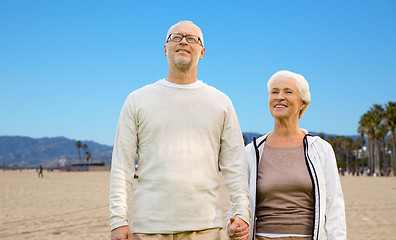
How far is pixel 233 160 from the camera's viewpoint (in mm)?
2992

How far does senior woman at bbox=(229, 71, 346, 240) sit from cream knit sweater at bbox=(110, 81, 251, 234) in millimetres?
162

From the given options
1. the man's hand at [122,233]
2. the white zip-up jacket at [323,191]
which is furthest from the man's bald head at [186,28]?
the man's hand at [122,233]

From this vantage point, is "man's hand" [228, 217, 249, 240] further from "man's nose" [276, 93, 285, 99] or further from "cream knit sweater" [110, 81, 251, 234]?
"man's nose" [276, 93, 285, 99]

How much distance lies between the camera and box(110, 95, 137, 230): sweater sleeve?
273cm

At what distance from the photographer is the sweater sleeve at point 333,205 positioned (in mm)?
2857

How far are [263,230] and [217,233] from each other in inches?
13.5

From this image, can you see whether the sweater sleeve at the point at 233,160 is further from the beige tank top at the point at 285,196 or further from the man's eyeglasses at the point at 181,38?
the man's eyeglasses at the point at 181,38

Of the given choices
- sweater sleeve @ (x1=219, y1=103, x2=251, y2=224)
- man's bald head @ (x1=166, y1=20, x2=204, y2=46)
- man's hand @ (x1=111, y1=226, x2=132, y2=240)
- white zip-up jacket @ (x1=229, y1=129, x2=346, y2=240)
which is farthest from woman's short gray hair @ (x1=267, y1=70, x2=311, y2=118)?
man's hand @ (x1=111, y1=226, x2=132, y2=240)

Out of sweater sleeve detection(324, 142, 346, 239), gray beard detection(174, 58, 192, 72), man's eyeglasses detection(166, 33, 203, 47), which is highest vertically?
man's eyeglasses detection(166, 33, 203, 47)

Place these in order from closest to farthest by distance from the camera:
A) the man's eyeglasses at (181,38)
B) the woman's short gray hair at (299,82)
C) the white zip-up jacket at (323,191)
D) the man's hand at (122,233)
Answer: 1. the man's hand at (122,233)
2. the white zip-up jacket at (323,191)
3. the man's eyeglasses at (181,38)
4. the woman's short gray hair at (299,82)

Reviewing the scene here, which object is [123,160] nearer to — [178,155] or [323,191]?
[178,155]

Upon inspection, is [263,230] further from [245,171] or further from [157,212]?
[157,212]

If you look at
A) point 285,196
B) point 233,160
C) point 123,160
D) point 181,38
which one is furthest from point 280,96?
point 123,160

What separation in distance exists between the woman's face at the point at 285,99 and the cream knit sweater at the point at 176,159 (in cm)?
37
